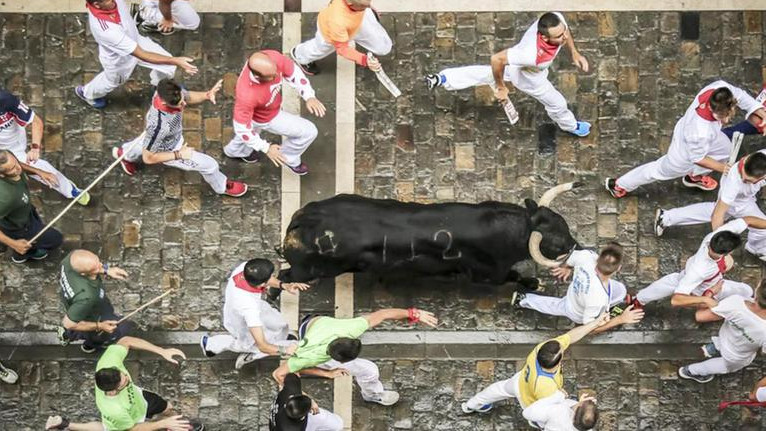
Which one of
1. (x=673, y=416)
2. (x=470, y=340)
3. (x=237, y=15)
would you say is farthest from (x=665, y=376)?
(x=237, y=15)

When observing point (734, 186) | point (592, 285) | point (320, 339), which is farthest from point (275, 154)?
point (734, 186)

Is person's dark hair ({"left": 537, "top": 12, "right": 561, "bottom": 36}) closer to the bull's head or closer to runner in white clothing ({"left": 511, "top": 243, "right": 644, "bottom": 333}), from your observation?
the bull's head

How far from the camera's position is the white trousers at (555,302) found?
1038cm

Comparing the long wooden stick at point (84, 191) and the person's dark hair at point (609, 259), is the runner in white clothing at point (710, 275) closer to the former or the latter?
the person's dark hair at point (609, 259)

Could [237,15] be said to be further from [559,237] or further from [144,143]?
[559,237]

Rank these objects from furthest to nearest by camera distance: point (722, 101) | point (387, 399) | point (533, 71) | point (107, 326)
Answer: point (387, 399)
point (533, 71)
point (107, 326)
point (722, 101)

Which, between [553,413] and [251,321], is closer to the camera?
[553,413]

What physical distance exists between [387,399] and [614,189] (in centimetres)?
→ 373

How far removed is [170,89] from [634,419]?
6.44 meters

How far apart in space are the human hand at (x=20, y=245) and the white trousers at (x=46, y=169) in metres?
0.86

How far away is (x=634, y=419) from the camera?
1070cm

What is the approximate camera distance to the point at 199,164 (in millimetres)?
10516

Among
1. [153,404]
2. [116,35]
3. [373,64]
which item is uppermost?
[116,35]

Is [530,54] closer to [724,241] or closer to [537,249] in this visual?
[537,249]
